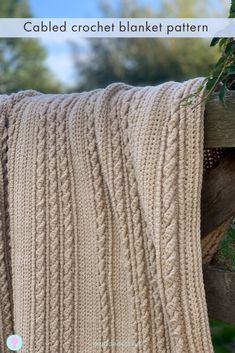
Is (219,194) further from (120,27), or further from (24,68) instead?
(24,68)

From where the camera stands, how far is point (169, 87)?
0.65 m

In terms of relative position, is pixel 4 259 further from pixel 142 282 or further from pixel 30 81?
pixel 30 81

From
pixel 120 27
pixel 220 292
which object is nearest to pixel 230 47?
pixel 120 27

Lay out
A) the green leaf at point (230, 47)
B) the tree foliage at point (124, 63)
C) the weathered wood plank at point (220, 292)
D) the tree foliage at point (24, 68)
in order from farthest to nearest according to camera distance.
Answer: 1. the tree foliage at point (124, 63)
2. the tree foliage at point (24, 68)
3. the weathered wood plank at point (220, 292)
4. the green leaf at point (230, 47)

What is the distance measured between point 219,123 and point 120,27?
18cm

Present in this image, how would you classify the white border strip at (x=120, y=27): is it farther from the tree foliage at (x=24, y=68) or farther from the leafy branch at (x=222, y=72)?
the tree foliage at (x=24, y=68)

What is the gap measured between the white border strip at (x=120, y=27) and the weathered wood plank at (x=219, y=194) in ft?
0.53

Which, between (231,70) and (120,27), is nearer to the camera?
(231,70)

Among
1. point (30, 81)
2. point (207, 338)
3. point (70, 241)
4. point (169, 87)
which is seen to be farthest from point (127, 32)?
point (30, 81)

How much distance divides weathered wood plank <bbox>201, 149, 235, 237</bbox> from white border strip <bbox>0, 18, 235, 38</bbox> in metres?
0.16

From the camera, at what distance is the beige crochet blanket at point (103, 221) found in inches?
24.6

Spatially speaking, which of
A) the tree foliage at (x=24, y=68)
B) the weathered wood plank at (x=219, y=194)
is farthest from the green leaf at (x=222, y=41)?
the tree foliage at (x=24, y=68)

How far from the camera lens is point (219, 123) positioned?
618mm

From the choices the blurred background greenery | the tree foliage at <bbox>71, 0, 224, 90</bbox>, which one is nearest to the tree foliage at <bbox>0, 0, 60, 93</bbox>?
the blurred background greenery
